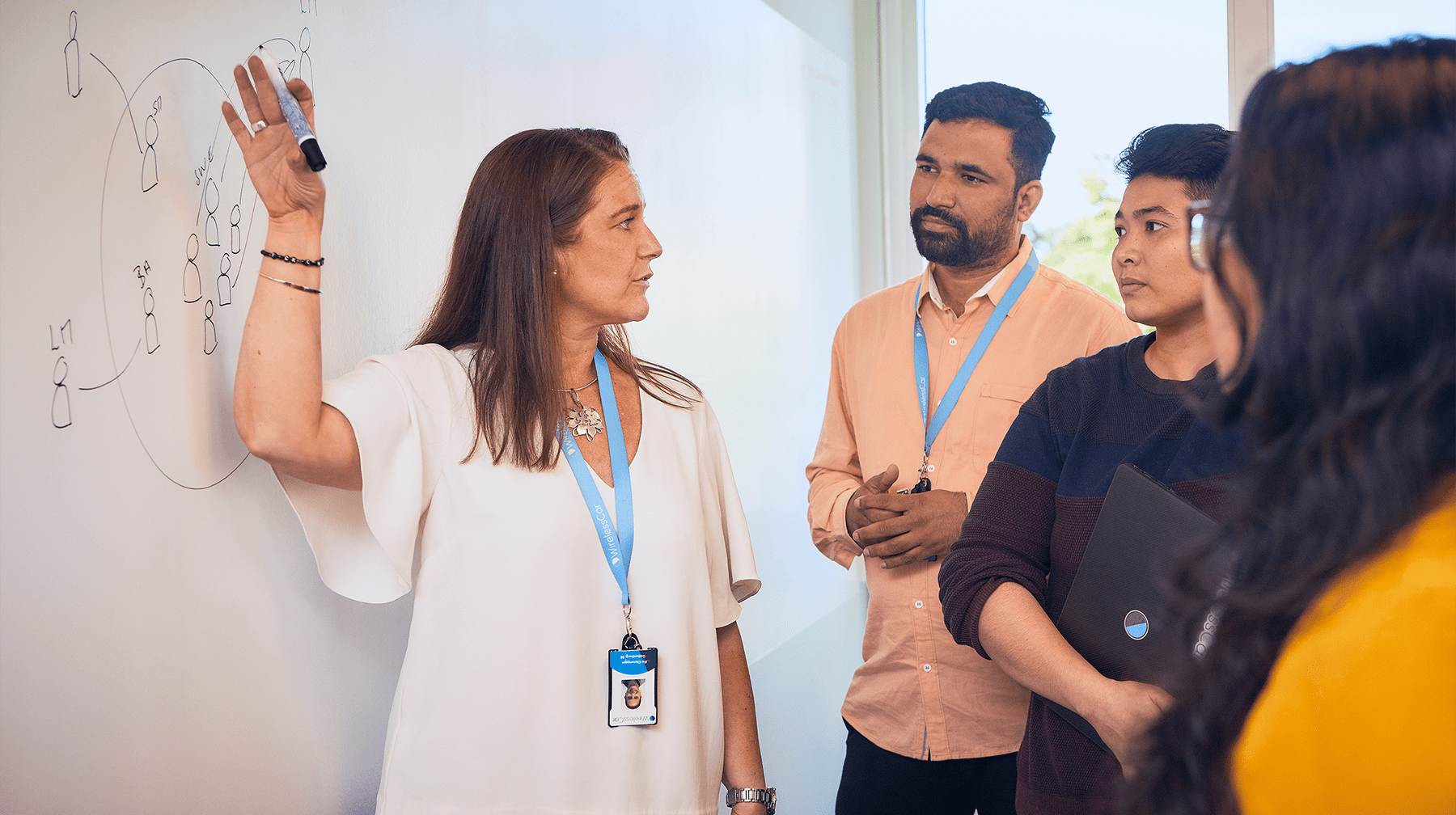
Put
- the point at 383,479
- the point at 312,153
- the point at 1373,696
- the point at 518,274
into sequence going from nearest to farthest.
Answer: the point at 1373,696 < the point at 312,153 < the point at 383,479 < the point at 518,274

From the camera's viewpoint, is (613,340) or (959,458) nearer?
(613,340)

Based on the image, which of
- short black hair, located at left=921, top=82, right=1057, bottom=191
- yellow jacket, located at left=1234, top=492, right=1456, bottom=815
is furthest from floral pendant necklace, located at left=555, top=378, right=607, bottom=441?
short black hair, located at left=921, top=82, right=1057, bottom=191

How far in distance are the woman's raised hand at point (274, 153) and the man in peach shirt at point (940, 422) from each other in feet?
3.91

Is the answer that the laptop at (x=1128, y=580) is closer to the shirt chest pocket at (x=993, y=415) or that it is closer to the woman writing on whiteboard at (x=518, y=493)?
the woman writing on whiteboard at (x=518, y=493)

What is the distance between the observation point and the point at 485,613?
4.48ft

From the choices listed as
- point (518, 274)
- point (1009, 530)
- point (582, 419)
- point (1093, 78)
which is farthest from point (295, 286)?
point (1093, 78)

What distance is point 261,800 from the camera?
1.41 meters

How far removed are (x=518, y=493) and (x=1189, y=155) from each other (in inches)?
46.8

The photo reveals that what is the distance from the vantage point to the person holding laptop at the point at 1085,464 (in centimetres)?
131

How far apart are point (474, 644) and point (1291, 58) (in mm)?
1193

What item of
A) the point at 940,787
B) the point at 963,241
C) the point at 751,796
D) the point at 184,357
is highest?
the point at 963,241

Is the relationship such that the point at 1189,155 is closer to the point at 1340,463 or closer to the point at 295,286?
the point at 1340,463

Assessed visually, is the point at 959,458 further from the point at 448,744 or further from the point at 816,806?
the point at 816,806

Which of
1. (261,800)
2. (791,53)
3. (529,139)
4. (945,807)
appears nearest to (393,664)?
(261,800)
